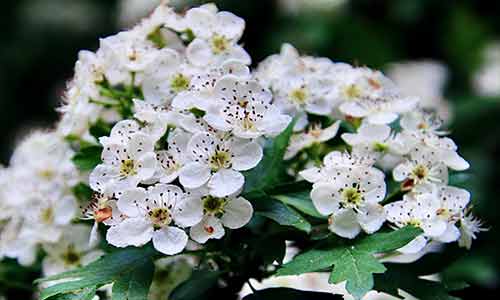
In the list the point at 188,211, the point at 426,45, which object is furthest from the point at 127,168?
the point at 426,45

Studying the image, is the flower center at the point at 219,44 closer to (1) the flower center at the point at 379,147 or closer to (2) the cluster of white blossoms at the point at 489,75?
(1) the flower center at the point at 379,147

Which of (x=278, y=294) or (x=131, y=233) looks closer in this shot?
(x=131, y=233)

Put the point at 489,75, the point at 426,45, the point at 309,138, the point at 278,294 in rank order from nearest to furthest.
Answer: the point at 278,294 < the point at 309,138 < the point at 489,75 < the point at 426,45

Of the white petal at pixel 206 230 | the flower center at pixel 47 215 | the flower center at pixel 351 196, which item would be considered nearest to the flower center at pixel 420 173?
the flower center at pixel 351 196

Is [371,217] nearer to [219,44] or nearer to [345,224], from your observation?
[345,224]

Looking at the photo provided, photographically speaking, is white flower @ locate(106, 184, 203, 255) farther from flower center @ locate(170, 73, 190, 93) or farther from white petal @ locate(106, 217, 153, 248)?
flower center @ locate(170, 73, 190, 93)

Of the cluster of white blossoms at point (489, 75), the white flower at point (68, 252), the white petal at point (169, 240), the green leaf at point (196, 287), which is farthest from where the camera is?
the cluster of white blossoms at point (489, 75)

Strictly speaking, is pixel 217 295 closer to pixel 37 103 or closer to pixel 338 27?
pixel 338 27
